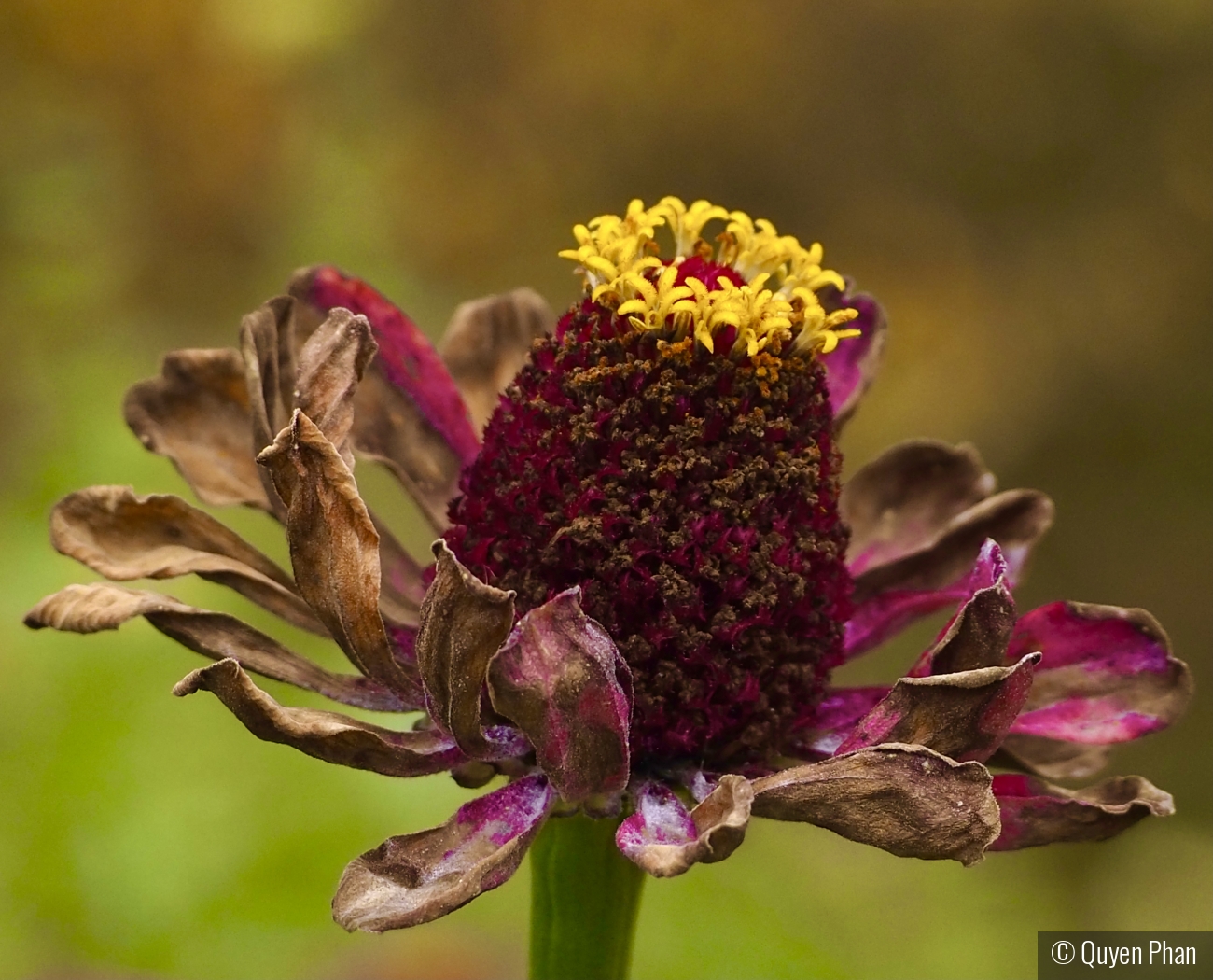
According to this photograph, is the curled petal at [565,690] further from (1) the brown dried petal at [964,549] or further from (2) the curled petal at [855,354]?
(2) the curled petal at [855,354]

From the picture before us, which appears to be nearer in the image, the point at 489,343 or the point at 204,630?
the point at 204,630

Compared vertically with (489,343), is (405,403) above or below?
below

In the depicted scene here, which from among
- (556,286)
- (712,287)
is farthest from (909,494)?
(556,286)

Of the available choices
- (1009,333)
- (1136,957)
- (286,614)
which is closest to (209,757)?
(286,614)

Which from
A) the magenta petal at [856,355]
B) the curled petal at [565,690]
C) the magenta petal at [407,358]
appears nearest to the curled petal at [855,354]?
the magenta petal at [856,355]

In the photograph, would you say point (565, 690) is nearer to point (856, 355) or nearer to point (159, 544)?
point (159, 544)

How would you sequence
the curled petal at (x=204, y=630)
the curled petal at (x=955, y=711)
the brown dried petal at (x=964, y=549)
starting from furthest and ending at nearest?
the brown dried petal at (x=964, y=549), the curled petal at (x=204, y=630), the curled petal at (x=955, y=711)
